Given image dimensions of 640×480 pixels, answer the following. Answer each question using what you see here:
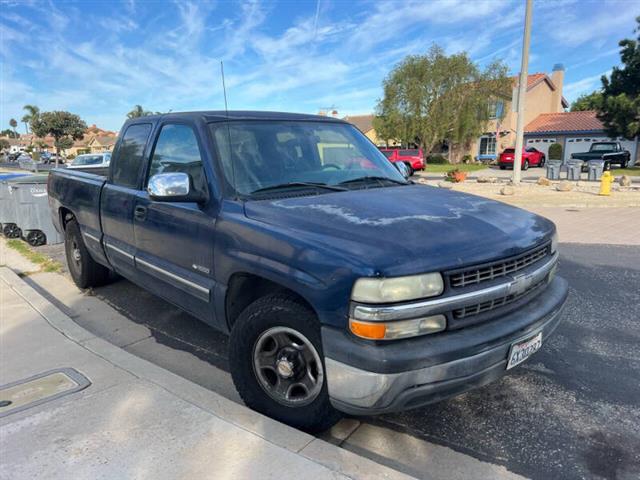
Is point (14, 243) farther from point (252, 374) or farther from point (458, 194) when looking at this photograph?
point (458, 194)

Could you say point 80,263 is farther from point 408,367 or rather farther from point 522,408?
point 522,408

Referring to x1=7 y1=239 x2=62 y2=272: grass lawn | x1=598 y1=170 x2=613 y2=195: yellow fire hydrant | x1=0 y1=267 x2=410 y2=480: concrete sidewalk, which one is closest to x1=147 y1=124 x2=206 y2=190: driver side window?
x1=0 y1=267 x2=410 y2=480: concrete sidewalk

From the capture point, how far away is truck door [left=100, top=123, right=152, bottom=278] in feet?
13.4

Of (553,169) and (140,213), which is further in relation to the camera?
(553,169)

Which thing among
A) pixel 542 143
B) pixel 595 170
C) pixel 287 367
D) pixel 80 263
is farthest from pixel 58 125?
pixel 287 367

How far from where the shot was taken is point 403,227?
2.56 m

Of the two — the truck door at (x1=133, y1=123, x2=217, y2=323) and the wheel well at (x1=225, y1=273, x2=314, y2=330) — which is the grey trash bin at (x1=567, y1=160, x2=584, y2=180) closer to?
the truck door at (x1=133, y1=123, x2=217, y2=323)

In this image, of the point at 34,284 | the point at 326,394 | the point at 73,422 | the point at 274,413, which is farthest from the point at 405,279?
the point at 34,284

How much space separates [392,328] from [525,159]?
114 feet

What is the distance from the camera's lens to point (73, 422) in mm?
2715

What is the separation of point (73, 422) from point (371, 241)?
1.96m

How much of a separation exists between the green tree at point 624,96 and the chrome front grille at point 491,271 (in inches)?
1079

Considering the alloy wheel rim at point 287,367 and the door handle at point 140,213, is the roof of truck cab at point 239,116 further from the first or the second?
the alloy wheel rim at point 287,367

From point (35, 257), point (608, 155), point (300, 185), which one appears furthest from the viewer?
point (608, 155)
